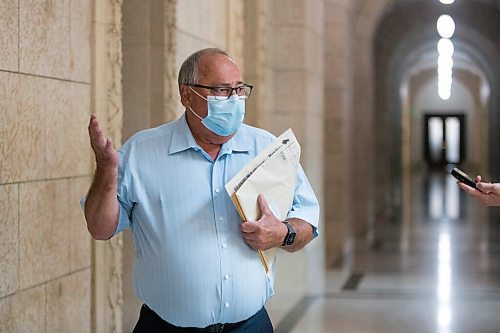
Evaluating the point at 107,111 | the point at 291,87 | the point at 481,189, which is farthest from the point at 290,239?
the point at 291,87

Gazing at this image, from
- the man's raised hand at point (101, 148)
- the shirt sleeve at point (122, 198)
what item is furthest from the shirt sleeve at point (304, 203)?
the man's raised hand at point (101, 148)

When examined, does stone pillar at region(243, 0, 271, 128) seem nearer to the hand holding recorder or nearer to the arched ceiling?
the hand holding recorder

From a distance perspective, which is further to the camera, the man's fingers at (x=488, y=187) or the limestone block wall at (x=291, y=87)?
the limestone block wall at (x=291, y=87)

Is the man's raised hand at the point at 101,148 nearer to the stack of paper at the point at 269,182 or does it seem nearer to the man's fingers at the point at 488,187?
the stack of paper at the point at 269,182

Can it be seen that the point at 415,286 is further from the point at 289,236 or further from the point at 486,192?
the point at 289,236

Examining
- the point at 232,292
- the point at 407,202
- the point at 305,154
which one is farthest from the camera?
the point at 407,202

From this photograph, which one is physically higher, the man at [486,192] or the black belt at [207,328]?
the man at [486,192]

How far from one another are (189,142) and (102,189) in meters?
0.36

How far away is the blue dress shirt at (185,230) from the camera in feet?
10.9

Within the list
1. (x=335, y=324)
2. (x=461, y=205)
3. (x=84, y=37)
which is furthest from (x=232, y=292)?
(x=461, y=205)

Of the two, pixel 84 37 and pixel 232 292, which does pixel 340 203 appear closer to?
pixel 84 37

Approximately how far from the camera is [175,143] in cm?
336

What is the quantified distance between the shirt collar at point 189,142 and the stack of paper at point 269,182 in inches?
4.7

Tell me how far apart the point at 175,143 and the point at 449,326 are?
5.68 m
